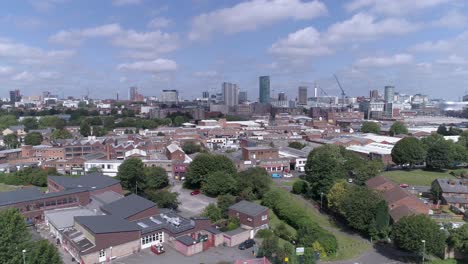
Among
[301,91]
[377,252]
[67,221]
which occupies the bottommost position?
[377,252]

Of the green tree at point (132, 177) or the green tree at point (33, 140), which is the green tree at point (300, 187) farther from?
the green tree at point (33, 140)

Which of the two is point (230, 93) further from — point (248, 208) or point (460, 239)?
point (460, 239)

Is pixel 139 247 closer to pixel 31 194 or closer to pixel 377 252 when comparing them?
pixel 31 194

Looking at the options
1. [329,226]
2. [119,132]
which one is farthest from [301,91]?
[329,226]

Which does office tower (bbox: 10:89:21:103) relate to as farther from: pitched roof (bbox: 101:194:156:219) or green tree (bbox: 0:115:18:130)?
pitched roof (bbox: 101:194:156:219)

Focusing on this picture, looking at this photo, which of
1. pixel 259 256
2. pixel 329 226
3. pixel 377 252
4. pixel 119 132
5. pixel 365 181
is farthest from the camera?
pixel 119 132

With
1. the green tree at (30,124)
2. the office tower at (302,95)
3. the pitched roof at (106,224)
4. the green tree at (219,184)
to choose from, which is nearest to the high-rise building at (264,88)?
the office tower at (302,95)

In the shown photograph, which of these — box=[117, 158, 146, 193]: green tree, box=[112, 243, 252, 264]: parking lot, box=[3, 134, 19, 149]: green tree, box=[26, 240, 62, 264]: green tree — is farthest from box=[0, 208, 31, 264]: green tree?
box=[3, 134, 19, 149]: green tree

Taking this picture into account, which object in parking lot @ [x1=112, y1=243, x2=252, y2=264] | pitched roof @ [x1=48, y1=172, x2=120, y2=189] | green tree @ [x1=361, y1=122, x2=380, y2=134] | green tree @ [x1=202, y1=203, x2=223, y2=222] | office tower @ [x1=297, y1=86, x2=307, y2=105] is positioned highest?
office tower @ [x1=297, y1=86, x2=307, y2=105]
